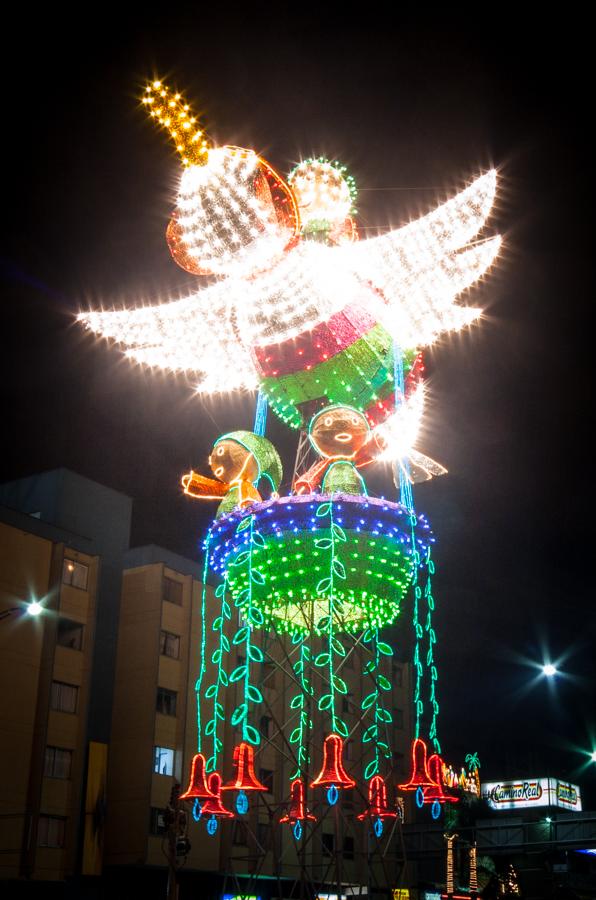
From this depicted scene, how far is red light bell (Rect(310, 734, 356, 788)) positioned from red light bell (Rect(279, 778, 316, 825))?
969 mm

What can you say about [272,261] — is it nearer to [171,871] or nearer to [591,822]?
[171,871]

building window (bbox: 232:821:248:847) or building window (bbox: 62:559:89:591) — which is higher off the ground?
building window (bbox: 62:559:89:591)

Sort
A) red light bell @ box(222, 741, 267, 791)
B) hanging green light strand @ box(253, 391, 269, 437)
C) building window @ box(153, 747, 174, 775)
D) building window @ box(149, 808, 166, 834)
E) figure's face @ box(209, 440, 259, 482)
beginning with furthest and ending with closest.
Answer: building window @ box(153, 747, 174, 775)
building window @ box(149, 808, 166, 834)
hanging green light strand @ box(253, 391, 269, 437)
figure's face @ box(209, 440, 259, 482)
red light bell @ box(222, 741, 267, 791)

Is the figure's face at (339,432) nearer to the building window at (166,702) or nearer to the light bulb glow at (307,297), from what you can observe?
the light bulb glow at (307,297)

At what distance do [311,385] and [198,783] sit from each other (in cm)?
672

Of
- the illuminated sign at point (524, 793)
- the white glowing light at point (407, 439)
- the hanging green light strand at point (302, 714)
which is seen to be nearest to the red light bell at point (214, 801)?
the hanging green light strand at point (302, 714)

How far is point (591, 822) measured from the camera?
127 ft

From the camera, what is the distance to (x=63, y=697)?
37094 millimetres

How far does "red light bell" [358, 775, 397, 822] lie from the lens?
13977mm

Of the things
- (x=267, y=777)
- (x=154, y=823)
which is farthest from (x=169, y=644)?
(x=267, y=777)

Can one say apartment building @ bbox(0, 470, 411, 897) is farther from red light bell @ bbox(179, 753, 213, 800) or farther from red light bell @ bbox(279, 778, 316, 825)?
red light bell @ bbox(179, 753, 213, 800)

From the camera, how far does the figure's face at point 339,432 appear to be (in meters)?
15.6

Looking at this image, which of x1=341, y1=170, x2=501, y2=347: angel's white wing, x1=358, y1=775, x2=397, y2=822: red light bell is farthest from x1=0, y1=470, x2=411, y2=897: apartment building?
x1=341, y1=170, x2=501, y2=347: angel's white wing

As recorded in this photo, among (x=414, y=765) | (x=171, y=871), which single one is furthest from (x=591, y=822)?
(x=414, y=765)
